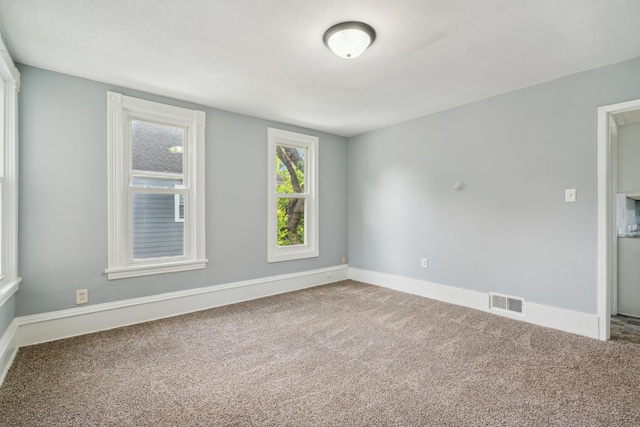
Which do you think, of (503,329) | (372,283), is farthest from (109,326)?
(503,329)

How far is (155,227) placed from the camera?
10.9ft

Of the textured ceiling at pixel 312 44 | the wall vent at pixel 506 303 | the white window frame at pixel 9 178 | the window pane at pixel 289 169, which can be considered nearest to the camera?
the textured ceiling at pixel 312 44

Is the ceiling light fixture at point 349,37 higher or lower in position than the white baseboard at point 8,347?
higher

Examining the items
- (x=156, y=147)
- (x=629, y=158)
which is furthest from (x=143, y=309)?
(x=629, y=158)

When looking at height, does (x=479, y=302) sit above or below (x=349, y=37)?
below

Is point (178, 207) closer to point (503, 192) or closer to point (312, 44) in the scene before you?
point (312, 44)

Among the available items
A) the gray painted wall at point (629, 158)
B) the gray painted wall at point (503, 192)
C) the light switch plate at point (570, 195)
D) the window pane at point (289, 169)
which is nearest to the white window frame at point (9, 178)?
the window pane at point (289, 169)

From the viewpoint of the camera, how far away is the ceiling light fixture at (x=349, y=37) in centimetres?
203

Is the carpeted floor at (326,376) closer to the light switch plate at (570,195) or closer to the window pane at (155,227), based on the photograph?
the window pane at (155,227)

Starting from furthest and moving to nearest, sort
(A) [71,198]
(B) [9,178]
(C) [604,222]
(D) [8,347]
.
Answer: (A) [71,198] → (C) [604,222] → (B) [9,178] → (D) [8,347]

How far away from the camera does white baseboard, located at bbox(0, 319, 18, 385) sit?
6.84 feet

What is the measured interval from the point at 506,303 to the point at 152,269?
12.3ft

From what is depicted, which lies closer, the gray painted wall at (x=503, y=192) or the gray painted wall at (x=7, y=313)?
the gray painted wall at (x=7, y=313)

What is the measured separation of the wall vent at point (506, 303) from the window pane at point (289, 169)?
284 cm
